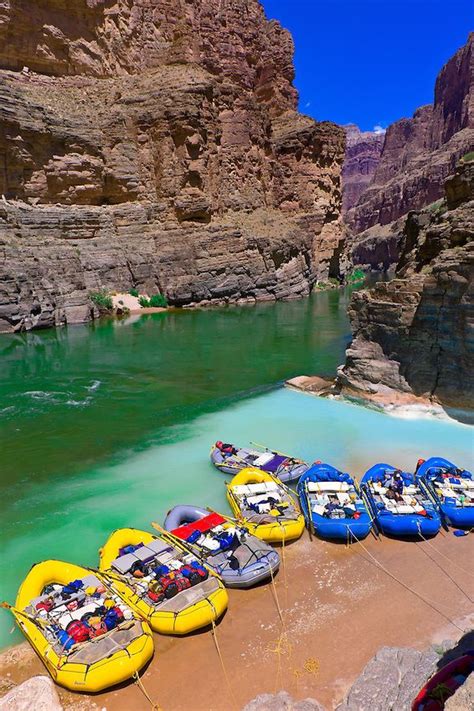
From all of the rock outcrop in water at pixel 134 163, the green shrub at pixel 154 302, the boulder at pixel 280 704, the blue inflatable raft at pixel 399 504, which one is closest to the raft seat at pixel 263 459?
the blue inflatable raft at pixel 399 504

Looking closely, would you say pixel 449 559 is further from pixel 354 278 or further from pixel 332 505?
pixel 354 278

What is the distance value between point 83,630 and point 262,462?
7.01 meters

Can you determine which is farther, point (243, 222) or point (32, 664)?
point (243, 222)

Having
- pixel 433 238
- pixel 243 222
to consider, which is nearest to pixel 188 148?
pixel 243 222

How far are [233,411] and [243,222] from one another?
40544 millimetres

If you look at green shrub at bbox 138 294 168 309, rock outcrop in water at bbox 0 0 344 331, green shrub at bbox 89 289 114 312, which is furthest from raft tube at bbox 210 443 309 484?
green shrub at bbox 138 294 168 309

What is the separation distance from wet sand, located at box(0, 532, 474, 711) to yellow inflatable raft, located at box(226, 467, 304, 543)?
1.77 feet

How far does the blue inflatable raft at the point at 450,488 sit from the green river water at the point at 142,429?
4.43ft

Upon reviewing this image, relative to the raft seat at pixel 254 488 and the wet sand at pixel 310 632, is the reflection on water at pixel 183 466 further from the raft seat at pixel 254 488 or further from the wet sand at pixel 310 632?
the wet sand at pixel 310 632

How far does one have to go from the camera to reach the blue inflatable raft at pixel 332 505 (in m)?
10.2

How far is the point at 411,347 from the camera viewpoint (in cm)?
1803

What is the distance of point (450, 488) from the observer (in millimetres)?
11227

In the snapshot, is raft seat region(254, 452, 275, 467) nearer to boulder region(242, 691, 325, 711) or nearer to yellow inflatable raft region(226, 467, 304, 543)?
yellow inflatable raft region(226, 467, 304, 543)

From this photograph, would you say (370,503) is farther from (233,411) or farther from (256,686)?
(233,411)
